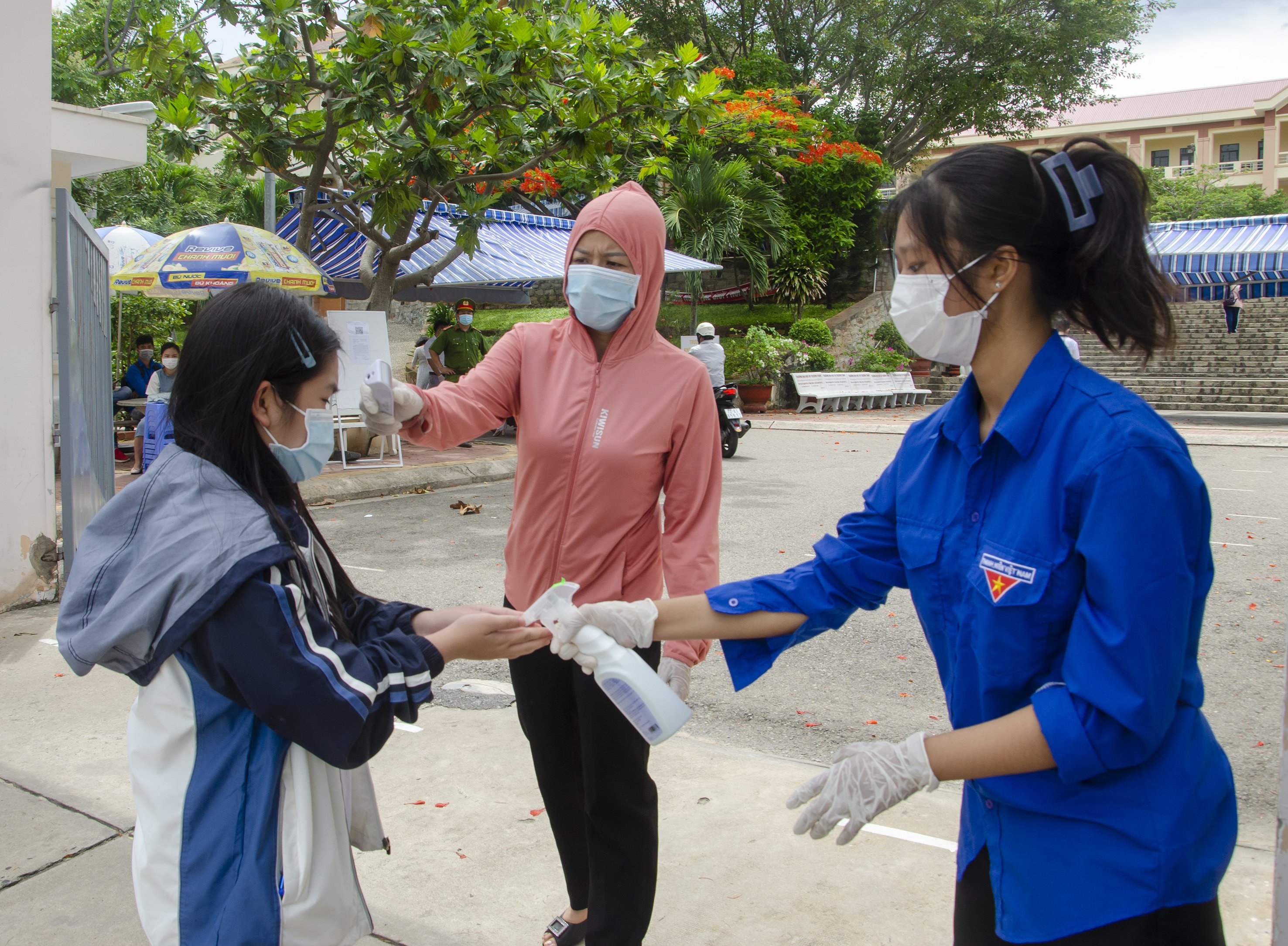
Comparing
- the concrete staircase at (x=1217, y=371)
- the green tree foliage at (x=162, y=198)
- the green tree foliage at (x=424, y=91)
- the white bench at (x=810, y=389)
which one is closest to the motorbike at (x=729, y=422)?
the green tree foliage at (x=424, y=91)

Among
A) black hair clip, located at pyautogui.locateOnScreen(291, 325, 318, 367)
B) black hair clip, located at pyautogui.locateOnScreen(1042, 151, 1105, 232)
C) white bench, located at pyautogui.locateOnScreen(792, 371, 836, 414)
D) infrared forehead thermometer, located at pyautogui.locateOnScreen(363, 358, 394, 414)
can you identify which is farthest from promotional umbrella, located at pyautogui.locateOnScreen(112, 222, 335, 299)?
white bench, located at pyautogui.locateOnScreen(792, 371, 836, 414)

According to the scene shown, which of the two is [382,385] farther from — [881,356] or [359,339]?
[881,356]

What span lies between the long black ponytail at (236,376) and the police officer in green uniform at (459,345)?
1143cm

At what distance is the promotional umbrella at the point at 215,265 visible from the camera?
9266 mm

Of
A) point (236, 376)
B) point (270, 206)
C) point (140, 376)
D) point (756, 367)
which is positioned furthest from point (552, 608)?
point (756, 367)

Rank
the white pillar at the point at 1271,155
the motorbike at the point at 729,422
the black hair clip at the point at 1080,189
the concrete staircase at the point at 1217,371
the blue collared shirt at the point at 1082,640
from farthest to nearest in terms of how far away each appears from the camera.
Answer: the white pillar at the point at 1271,155 → the concrete staircase at the point at 1217,371 → the motorbike at the point at 729,422 → the black hair clip at the point at 1080,189 → the blue collared shirt at the point at 1082,640

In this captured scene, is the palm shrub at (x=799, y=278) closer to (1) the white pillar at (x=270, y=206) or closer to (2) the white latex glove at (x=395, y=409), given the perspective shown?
(1) the white pillar at (x=270, y=206)

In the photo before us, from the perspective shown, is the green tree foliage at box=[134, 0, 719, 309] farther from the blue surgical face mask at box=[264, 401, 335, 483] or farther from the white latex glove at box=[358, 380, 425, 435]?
the blue surgical face mask at box=[264, 401, 335, 483]

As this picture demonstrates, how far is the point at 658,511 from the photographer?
2469 millimetres

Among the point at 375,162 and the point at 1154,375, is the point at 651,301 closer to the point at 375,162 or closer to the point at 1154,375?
the point at 375,162

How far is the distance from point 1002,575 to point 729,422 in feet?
36.9

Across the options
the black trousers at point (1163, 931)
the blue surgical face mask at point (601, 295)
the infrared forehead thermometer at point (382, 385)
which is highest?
the blue surgical face mask at point (601, 295)

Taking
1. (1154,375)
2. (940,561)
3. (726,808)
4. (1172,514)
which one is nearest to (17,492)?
(726,808)

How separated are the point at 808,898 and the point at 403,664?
1639mm
